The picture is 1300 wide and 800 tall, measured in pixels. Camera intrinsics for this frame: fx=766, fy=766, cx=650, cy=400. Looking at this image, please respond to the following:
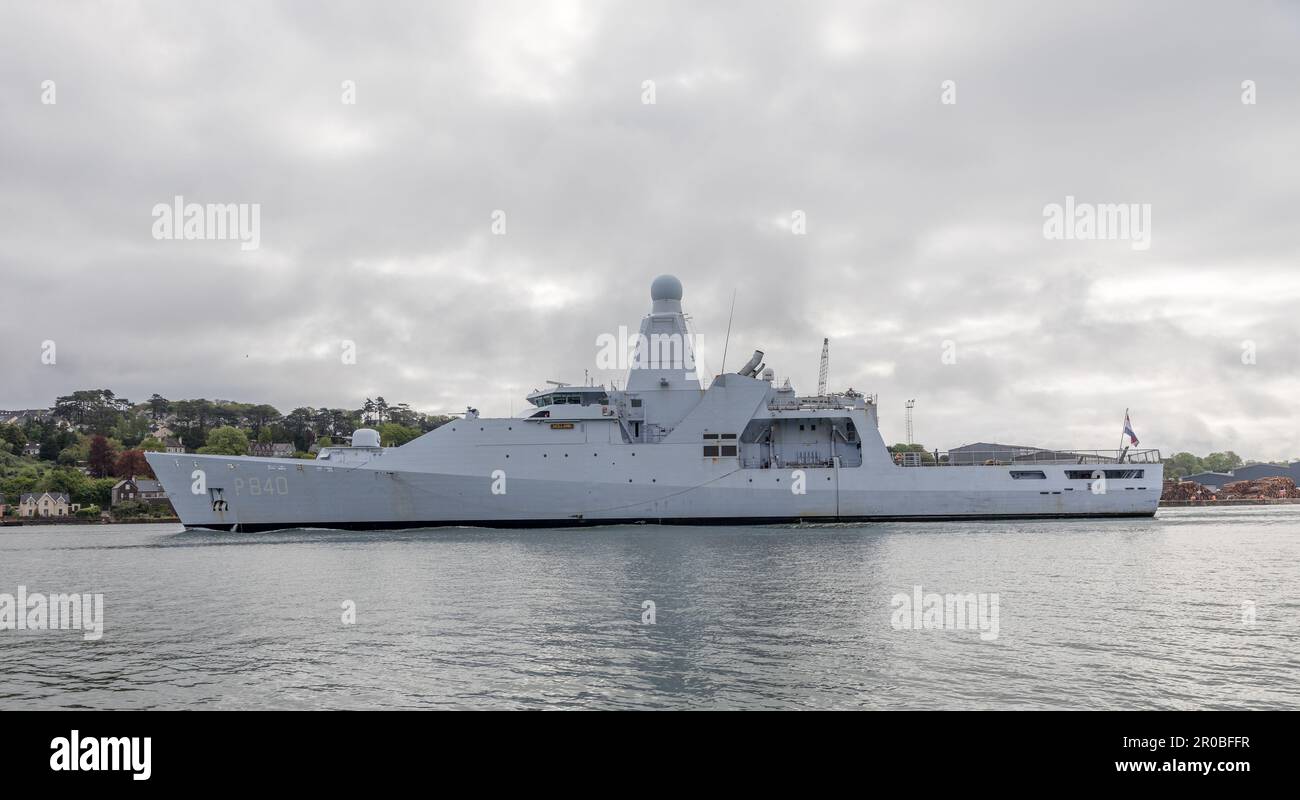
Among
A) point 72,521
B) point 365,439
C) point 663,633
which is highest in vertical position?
point 365,439

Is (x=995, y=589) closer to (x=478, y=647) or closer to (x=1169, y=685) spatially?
(x=1169, y=685)

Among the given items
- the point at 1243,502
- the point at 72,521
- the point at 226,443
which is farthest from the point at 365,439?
the point at 1243,502

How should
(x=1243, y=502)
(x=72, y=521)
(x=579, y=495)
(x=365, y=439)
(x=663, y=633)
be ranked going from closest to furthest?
(x=663, y=633) < (x=579, y=495) < (x=365, y=439) < (x=72, y=521) < (x=1243, y=502)

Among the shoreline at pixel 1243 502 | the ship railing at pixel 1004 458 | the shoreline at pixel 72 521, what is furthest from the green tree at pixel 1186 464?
the shoreline at pixel 72 521

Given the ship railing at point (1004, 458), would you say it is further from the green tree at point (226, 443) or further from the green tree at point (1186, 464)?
the green tree at point (1186, 464)

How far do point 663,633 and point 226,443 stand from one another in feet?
253

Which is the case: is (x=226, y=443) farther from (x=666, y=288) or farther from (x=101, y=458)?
(x=666, y=288)

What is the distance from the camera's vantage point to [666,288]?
119ft

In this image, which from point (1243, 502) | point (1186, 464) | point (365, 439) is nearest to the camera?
point (365, 439)

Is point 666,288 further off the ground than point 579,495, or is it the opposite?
point 666,288
